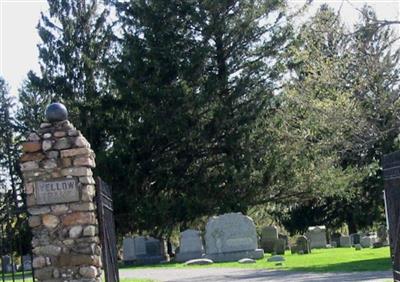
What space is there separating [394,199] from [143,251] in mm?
25177

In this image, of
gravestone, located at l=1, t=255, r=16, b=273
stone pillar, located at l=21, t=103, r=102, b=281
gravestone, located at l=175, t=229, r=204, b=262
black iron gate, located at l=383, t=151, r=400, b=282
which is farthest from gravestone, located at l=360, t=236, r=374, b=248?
stone pillar, located at l=21, t=103, r=102, b=281

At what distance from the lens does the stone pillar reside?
10.1 m

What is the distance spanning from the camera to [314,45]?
19891 millimetres

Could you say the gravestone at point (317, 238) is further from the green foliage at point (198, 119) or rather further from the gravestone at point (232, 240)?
the gravestone at point (232, 240)

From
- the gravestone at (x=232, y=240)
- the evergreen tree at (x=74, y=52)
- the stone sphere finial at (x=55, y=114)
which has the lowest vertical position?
the gravestone at (x=232, y=240)

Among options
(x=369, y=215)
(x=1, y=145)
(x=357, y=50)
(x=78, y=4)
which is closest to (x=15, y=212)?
(x=357, y=50)

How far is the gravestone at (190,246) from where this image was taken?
30.6 meters

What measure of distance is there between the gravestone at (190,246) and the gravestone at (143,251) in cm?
261

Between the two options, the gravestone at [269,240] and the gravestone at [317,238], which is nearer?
the gravestone at [269,240]

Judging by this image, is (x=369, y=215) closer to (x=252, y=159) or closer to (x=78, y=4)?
(x=252, y=159)

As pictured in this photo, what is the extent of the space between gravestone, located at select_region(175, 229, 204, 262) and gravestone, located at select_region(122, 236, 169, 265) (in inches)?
103

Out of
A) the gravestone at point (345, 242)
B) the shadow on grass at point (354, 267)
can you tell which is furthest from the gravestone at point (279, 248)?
the gravestone at point (345, 242)

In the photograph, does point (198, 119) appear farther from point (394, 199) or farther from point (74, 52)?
point (394, 199)

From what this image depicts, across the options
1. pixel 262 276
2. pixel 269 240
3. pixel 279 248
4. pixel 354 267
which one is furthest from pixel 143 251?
pixel 262 276
